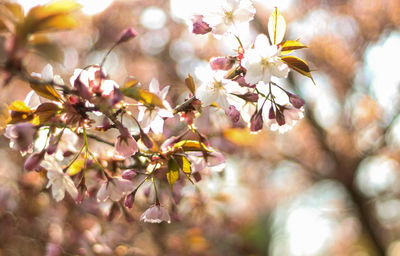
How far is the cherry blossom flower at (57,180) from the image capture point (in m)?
0.86

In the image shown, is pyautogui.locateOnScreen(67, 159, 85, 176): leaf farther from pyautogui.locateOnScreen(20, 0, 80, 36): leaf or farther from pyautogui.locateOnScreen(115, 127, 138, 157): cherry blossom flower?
pyautogui.locateOnScreen(20, 0, 80, 36): leaf

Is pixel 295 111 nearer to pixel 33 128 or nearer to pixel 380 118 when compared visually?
pixel 33 128

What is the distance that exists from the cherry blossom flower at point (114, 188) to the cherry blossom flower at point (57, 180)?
69 millimetres

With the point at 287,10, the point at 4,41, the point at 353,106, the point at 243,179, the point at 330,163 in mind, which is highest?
the point at 4,41

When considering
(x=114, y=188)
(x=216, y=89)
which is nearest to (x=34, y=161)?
(x=114, y=188)

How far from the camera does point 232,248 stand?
3152 millimetres

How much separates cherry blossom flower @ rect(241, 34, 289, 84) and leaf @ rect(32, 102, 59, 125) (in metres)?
0.44

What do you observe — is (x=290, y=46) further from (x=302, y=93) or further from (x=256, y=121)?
(x=302, y=93)

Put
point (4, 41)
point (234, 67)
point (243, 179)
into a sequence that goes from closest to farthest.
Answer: point (4, 41) → point (234, 67) → point (243, 179)

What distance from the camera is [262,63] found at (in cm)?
72

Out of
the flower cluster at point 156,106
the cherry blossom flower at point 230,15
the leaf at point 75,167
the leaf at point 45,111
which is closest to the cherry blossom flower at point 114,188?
the flower cluster at point 156,106

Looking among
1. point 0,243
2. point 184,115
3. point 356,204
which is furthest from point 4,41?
point 356,204

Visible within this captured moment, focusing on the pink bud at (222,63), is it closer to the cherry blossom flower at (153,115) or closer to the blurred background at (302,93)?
the cherry blossom flower at (153,115)

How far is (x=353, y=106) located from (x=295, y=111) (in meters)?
3.03
